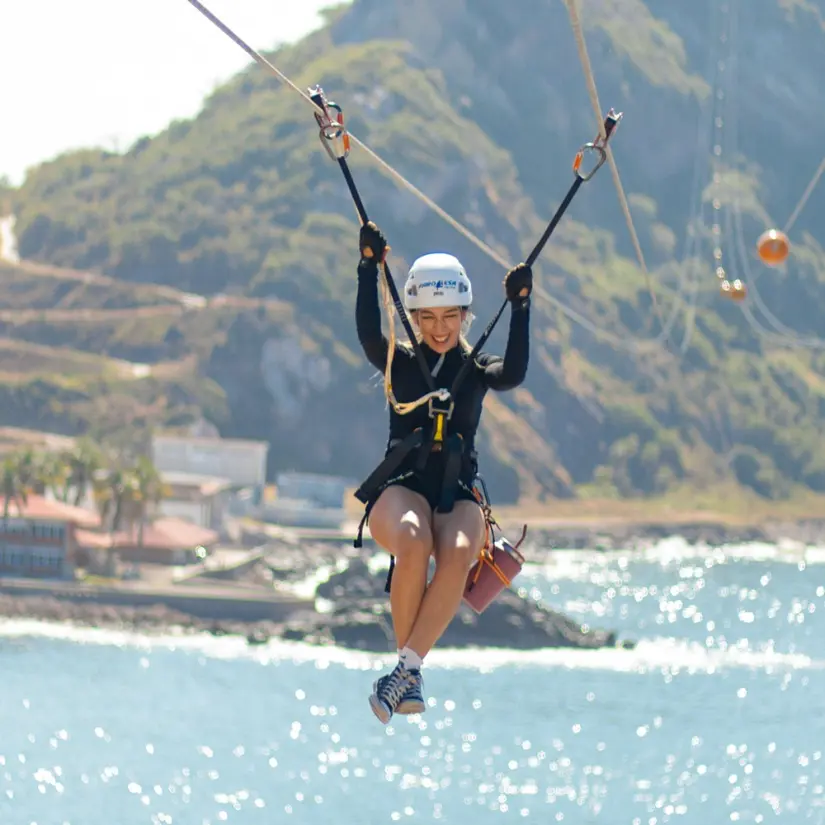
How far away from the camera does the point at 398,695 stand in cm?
1165

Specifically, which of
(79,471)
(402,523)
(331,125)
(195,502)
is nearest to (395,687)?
(402,523)

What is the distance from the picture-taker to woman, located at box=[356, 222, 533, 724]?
38.6 ft

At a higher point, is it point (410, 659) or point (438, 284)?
point (438, 284)

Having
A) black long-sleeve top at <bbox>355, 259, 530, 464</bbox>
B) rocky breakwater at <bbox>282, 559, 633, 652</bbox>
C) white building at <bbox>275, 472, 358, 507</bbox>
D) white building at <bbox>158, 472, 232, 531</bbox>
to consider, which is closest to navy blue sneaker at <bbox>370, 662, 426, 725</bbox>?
black long-sleeve top at <bbox>355, 259, 530, 464</bbox>

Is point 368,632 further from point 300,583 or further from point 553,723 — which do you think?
point 300,583

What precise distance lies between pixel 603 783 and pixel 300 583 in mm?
46895

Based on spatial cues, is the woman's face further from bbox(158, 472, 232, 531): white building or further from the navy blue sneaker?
bbox(158, 472, 232, 531): white building

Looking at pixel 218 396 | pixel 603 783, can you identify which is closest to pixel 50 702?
pixel 603 783

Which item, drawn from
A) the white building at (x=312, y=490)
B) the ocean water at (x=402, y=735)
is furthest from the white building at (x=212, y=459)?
the ocean water at (x=402, y=735)

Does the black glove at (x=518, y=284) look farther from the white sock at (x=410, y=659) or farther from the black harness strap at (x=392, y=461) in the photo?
the white sock at (x=410, y=659)

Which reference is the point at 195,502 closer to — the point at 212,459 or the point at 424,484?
the point at 212,459

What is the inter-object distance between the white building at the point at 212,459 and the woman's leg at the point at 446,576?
5413 inches

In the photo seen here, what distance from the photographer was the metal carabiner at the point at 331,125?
11727 millimetres

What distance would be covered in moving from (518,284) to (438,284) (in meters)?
0.60
